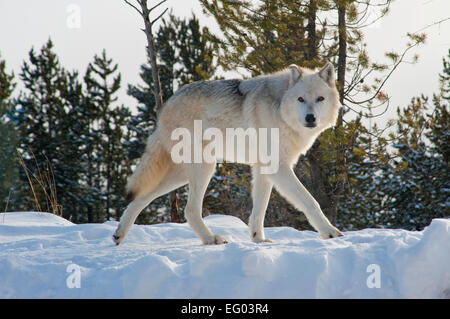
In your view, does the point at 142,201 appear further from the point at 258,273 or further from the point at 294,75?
the point at 258,273

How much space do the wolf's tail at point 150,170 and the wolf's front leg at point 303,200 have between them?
1200 millimetres

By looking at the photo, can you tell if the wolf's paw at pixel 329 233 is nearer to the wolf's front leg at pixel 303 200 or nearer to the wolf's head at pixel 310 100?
the wolf's front leg at pixel 303 200

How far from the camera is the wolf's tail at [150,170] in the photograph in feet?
14.8

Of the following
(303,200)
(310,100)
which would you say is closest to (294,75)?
(310,100)

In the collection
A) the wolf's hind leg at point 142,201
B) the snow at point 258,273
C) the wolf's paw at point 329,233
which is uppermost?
the wolf's hind leg at point 142,201

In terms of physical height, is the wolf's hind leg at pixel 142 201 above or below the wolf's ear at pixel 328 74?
below

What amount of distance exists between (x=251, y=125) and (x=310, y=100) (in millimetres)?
616

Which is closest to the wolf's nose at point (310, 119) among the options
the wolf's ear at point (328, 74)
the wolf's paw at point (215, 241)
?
the wolf's ear at point (328, 74)

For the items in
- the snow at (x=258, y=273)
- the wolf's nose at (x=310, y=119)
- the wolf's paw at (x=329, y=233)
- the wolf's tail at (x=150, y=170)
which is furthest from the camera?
the wolf's tail at (x=150, y=170)

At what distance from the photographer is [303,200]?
12.8 feet

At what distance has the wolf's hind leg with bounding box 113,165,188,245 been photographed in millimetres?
4318
